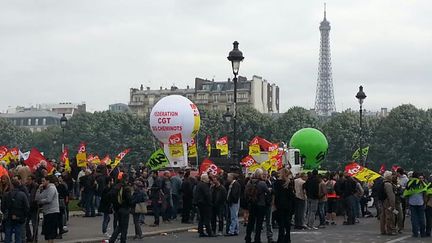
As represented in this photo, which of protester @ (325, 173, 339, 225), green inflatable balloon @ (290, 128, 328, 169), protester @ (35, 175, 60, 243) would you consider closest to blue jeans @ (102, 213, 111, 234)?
protester @ (35, 175, 60, 243)

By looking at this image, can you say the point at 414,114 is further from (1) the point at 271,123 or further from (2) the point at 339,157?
(1) the point at 271,123

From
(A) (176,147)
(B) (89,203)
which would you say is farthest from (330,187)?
(B) (89,203)

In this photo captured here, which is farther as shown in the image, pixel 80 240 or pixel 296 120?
pixel 296 120

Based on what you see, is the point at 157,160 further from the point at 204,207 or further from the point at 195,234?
the point at 204,207

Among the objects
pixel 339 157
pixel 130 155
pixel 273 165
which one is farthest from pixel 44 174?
pixel 130 155

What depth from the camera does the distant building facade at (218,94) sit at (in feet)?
596

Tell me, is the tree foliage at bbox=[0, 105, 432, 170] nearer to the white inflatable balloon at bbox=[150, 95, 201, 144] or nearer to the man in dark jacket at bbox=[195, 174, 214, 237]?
the white inflatable balloon at bbox=[150, 95, 201, 144]

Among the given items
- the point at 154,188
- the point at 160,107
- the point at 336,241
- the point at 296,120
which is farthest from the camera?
the point at 296,120

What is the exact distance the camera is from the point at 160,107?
Answer: 47.0 meters

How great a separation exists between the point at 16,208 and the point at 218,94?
168560mm

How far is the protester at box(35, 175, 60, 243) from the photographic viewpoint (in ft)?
61.9

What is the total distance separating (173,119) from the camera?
46156 millimetres

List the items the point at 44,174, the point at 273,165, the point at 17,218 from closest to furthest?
the point at 17,218
the point at 44,174
the point at 273,165

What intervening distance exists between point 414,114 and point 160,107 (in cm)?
5879
